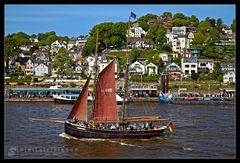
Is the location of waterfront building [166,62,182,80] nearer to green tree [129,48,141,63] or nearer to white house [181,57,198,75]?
white house [181,57,198,75]

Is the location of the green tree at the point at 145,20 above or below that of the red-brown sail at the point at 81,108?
above

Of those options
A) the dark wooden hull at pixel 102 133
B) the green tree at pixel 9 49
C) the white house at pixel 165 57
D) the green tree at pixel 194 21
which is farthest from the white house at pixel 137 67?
the dark wooden hull at pixel 102 133

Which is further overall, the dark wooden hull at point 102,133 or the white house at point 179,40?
the white house at point 179,40

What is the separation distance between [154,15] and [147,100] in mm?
114710

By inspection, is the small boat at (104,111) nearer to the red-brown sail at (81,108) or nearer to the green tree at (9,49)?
the red-brown sail at (81,108)

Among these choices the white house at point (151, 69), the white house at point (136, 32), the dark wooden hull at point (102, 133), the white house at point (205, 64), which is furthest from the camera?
the white house at point (136, 32)

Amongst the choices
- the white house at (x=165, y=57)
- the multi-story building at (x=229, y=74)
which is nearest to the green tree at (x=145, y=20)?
the white house at (x=165, y=57)

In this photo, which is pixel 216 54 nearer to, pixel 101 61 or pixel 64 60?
pixel 101 61

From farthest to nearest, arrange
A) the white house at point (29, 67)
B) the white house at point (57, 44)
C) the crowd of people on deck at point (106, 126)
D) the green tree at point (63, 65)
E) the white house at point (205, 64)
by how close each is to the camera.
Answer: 1. the white house at point (57, 44)
2. the white house at point (29, 67)
3. the green tree at point (63, 65)
4. the white house at point (205, 64)
5. the crowd of people on deck at point (106, 126)

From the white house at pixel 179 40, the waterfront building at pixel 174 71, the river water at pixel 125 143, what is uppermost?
the white house at pixel 179 40

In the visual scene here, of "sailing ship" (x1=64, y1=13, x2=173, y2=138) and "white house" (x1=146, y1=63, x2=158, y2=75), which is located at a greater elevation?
"white house" (x1=146, y1=63, x2=158, y2=75)

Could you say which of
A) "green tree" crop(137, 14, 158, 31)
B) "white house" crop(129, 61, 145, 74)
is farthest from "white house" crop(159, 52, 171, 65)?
"green tree" crop(137, 14, 158, 31)

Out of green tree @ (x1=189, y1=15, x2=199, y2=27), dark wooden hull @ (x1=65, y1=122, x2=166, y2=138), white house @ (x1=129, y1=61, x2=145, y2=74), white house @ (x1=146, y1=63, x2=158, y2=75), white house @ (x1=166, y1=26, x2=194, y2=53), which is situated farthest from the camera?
green tree @ (x1=189, y1=15, x2=199, y2=27)

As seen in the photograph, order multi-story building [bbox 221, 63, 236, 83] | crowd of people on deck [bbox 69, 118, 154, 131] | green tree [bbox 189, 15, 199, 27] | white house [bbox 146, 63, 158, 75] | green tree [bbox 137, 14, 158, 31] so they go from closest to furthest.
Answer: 1. crowd of people on deck [bbox 69, 118, 154, 131]
2. multi-story building [bbox 221, 63, 236, 83]
3. white house [bbox 146, 63, 158, 75]
4. green tree [bbox 137, 14, 158, 31]
5. green tree [bbox 189, 15, 199, 27]
